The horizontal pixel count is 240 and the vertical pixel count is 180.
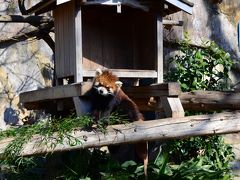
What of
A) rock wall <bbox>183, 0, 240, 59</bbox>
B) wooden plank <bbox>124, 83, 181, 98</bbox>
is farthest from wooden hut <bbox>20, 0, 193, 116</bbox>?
rock wall <bbox>183, 0, 240, 59</bbox>

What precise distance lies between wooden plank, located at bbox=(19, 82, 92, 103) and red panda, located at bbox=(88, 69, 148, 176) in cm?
10

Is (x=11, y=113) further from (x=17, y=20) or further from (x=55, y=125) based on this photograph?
(x=55, y=125)

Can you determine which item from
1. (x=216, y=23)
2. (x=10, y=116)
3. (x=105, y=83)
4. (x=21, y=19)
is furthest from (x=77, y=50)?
(x=216, y=23)

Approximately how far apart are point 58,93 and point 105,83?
603 millimetres

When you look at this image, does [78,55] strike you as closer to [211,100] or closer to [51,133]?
[51,133]

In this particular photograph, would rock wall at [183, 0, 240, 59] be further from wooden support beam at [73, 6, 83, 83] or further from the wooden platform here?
wooden support beam at [73, 6, 83, 83]

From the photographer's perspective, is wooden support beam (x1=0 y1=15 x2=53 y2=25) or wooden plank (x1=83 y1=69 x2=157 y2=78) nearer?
wooden plank (x1=83 y1=69 x2=157 y2=78)

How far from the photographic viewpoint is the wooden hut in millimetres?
5016

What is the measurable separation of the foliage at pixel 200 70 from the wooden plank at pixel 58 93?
2.07 m

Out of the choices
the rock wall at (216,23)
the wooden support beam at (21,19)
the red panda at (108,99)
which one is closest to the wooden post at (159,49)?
the red panda at (108,99)

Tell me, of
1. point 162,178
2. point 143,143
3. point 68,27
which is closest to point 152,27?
point 68,27

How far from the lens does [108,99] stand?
4754mm

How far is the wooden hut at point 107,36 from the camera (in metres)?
5.02

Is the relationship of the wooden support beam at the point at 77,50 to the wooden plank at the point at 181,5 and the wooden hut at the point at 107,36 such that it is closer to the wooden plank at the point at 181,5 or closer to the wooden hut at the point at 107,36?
the wooden hut at the point at 107,36
